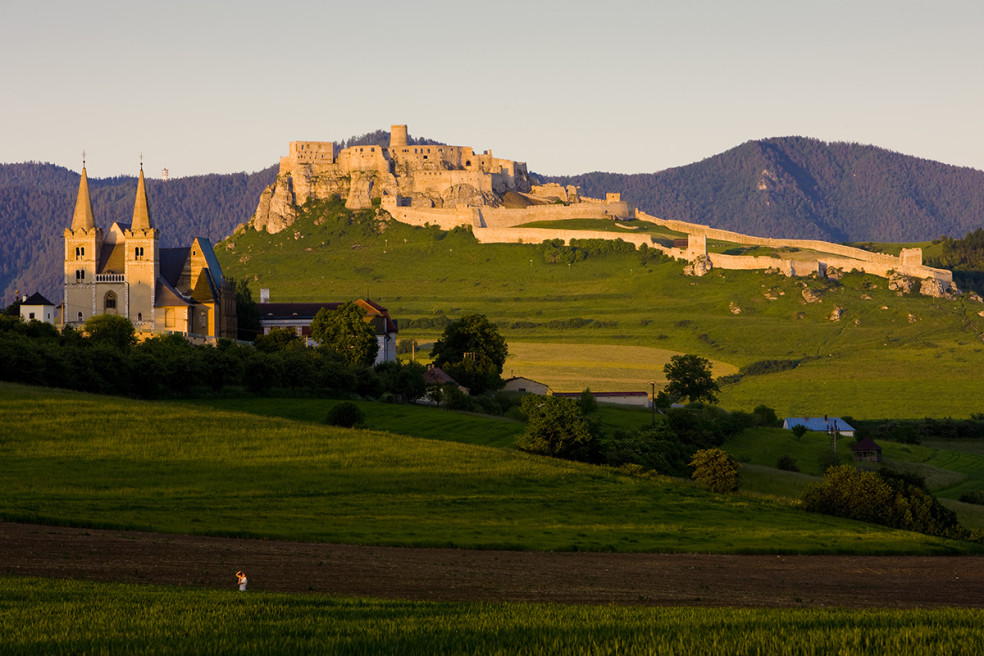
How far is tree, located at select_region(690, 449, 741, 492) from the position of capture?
57781 mm

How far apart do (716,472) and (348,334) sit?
43.6m

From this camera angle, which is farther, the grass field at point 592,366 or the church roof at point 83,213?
the grass field at point 592,366

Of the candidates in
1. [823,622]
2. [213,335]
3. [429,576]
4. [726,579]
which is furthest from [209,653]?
[213,335]

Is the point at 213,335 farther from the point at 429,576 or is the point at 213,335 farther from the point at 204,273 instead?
the point at 429,576

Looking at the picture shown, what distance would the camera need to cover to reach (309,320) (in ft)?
374

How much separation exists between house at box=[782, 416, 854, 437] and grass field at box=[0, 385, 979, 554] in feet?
147

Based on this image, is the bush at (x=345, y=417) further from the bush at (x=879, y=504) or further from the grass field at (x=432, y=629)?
the grass field at (x=432, y=629)

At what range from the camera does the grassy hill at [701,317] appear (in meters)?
120

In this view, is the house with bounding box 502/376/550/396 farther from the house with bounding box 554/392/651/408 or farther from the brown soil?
the brown soil

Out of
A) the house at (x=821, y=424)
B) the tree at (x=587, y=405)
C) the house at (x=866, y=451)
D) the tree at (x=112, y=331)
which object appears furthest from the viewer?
the house at (x=821, y=424)

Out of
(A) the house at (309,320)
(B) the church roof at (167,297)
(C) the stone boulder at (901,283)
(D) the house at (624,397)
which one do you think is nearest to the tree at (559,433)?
(D) the house at (624,397)

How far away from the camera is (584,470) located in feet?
186

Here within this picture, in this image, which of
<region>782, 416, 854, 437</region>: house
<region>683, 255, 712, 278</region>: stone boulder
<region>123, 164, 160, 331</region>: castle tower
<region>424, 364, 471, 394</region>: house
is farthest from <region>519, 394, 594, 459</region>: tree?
<region>683, 255, 712, 278</region>: stone boulder

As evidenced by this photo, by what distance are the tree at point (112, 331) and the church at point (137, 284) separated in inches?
397
